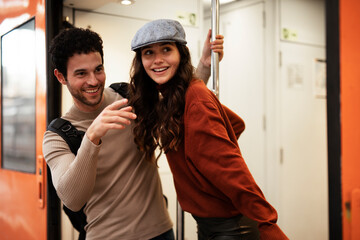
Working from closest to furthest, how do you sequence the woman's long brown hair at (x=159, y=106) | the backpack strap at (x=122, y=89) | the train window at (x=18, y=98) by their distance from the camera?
the woman's long brown hair at (x=159, y=106) < the backpack strap at (x=122, y=89) < the train window at (x=18, y=98)

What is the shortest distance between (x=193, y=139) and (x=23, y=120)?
6.24ft

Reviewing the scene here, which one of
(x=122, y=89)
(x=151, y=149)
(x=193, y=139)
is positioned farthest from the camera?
(x=122, y=89)

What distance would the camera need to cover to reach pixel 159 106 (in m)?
1.40

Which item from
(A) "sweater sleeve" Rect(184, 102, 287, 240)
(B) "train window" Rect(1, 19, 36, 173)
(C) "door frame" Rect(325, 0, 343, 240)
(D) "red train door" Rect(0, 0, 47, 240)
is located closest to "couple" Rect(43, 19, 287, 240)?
(A) "sweater sleeve" Rect(184, 102, 287, 240)

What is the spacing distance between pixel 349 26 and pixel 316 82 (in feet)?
8.57

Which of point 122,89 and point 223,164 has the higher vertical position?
point 122,89

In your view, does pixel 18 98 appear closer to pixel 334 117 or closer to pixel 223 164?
pixel 223 164

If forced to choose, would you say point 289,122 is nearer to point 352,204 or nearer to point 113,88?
point 113,88

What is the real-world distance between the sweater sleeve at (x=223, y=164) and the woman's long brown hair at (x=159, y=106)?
0.07 metres

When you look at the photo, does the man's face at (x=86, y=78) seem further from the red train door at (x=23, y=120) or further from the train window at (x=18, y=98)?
the train window at (x=18, y=98)

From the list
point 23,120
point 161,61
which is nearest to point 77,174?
point 161,61

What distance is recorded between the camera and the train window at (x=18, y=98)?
102 inches

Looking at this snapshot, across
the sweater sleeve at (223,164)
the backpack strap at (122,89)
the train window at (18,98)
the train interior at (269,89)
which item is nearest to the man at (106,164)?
the backpack strap at (122,89)

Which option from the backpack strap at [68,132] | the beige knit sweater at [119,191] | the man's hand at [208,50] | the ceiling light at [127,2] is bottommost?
the beige knit sweater at [119,191]
